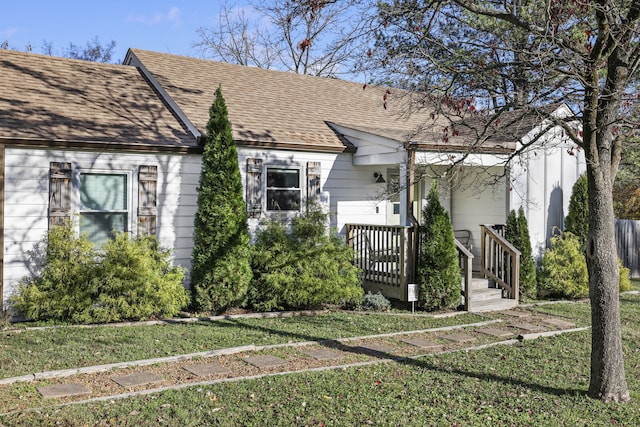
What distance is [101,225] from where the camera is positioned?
1002 centimetres

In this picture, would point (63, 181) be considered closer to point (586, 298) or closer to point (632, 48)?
point (632, 48)

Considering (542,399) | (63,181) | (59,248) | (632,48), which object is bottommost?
(542,399)

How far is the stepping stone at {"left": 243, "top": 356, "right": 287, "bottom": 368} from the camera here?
688 centimetres

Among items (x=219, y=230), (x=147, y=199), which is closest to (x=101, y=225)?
(x=147, y=199)

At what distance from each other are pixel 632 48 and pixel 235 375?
5.32 m

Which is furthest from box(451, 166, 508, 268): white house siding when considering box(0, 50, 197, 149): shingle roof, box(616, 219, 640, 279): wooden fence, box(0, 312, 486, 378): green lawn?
box(0, 50, 197, 149): shingle roof

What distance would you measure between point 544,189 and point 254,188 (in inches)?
259

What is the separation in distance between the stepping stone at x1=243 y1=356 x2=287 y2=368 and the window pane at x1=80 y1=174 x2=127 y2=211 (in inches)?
170

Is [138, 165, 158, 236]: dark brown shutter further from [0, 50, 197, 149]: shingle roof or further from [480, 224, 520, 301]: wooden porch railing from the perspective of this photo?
[480, 224, 520, 301]: wooden porch railing

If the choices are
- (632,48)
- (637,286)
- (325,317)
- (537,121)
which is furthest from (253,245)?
(637,286)

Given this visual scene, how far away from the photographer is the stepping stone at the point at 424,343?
8000 millimetres

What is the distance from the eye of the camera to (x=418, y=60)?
24.2 feet

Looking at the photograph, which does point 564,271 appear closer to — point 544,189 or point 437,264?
point 544,189

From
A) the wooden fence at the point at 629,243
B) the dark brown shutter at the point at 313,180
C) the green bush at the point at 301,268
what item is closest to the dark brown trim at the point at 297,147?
the dark brown shutter at the point at 313,180
